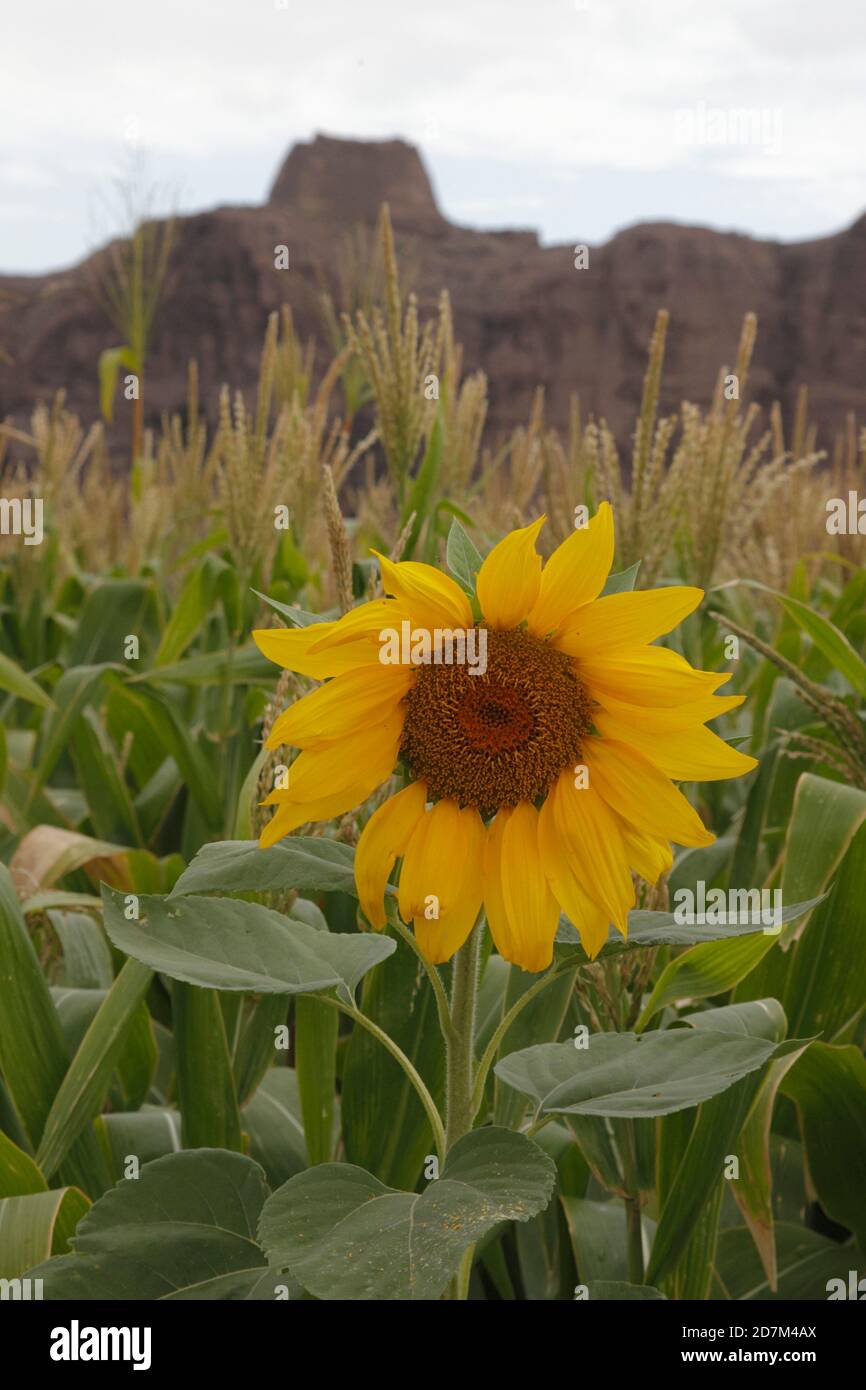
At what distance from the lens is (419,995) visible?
37.3 inches

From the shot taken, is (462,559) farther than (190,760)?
No

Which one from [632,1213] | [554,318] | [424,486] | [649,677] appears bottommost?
[632,1213]

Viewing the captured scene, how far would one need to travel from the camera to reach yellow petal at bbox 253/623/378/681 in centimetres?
56

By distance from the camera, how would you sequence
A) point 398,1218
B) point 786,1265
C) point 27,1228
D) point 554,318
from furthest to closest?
point 554,318 < point 786,1265 < point 27,1228 < point 398,1218

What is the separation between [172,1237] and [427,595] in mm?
388

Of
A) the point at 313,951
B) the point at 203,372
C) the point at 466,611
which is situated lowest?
the point at 313,951

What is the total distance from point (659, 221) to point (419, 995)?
2322 centimetres

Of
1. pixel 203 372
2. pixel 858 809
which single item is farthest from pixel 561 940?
pixel 203 372

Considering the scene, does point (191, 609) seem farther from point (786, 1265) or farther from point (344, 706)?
point (344, 706)

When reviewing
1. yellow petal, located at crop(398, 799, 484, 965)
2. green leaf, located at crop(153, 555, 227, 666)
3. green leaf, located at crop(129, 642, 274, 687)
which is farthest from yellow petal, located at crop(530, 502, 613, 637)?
green leaf, located at crop(153, 555, 227, 666)

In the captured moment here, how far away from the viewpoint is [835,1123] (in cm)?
100

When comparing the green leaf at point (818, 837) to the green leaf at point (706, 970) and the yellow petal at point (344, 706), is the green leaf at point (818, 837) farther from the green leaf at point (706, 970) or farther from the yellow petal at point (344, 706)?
the yellow petal at point (344, 706)

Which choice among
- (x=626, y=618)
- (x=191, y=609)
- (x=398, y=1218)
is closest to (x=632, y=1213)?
(x=398, y=1218)
